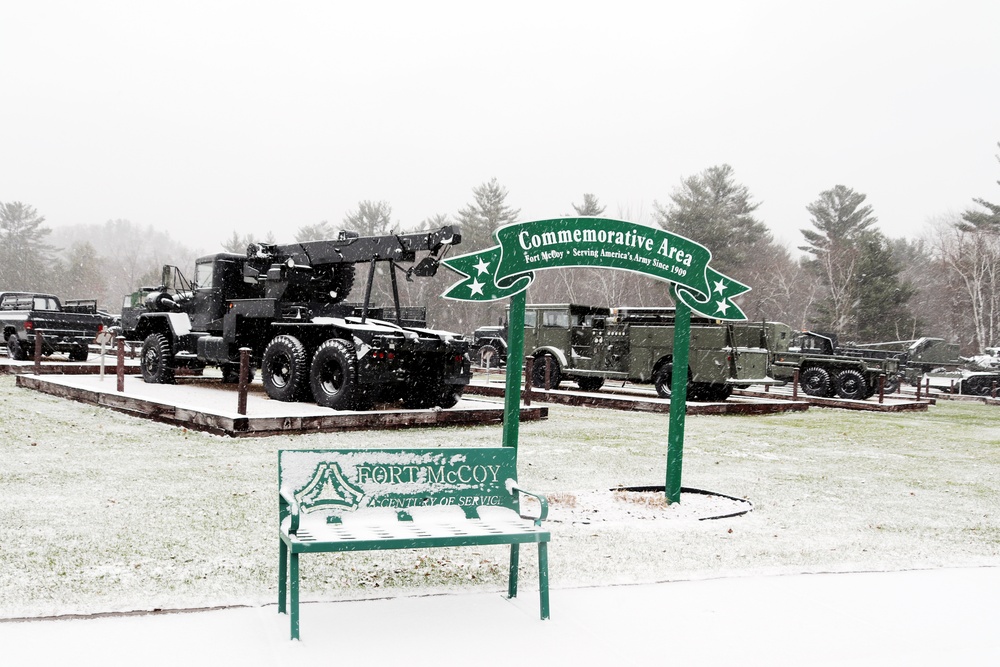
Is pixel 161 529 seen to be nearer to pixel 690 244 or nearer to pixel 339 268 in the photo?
pixel 690 244

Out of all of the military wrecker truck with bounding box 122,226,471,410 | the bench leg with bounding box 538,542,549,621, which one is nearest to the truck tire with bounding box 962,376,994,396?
the military wrecker truck with bounding box 122,226,471,410

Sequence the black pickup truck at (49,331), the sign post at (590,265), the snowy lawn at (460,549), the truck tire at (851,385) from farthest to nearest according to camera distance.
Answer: the black pickup truck at (49,331) < the truck tire at (851,385) < the sign post at (590,265) < the snowy lawn at (460,549)

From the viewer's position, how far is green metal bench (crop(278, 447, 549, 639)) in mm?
3891

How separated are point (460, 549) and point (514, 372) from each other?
157 centimetres

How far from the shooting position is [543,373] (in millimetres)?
20281

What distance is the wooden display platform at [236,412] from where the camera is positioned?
10414 mm

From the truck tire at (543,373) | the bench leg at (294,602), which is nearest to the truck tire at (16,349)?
the truck tire at (543,373)

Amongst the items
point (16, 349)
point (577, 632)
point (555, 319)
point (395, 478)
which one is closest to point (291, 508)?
point (395, 478)

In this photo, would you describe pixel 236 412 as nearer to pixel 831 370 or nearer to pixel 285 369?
pixel 285 369

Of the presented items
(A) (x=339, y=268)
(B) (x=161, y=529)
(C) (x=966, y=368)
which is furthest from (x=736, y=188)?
(B) (x=161, y=529)

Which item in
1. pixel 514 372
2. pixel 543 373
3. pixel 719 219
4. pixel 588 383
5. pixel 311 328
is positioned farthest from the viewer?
pixel 719 219

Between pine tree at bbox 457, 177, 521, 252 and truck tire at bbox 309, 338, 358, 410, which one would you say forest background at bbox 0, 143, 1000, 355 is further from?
truck tire at bbox 309, 338, 358, 410

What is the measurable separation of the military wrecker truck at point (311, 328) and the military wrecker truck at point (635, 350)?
5.35m

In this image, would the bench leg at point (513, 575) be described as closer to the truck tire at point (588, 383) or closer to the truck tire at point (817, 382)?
the truck tire at point (588, 383)
